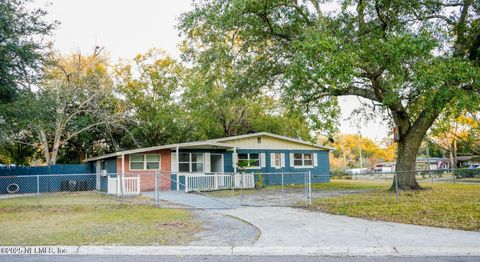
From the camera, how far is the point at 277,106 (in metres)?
35.3

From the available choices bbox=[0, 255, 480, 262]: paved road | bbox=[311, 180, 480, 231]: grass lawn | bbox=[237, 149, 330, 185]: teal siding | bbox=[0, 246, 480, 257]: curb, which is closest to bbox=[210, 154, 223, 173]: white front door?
bbox=[237, 149, 330, 185]: teal siding

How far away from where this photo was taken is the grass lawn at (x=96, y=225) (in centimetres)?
750

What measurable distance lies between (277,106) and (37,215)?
25.9m

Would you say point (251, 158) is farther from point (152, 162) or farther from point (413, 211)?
point (413, 211)

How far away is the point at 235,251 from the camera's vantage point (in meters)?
6.66

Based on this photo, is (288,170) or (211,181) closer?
(211,181)

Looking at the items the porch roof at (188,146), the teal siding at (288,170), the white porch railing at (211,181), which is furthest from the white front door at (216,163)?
the white porch railing at (211,181)

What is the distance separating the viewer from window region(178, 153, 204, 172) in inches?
914

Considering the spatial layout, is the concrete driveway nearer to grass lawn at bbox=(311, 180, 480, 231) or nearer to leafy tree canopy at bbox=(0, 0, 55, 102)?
grass lawn at bbox=(311, 180, 480, 231)

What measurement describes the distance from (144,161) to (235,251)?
16.7 m

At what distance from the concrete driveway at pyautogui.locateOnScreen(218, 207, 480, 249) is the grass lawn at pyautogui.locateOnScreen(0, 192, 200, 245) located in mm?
1753

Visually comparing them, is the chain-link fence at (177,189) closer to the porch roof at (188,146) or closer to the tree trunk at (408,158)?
the tree trunk at (408,158)

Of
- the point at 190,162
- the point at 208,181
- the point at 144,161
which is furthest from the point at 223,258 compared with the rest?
the point at 190,162

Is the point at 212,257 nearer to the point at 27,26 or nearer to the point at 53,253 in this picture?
the point at 53,253
